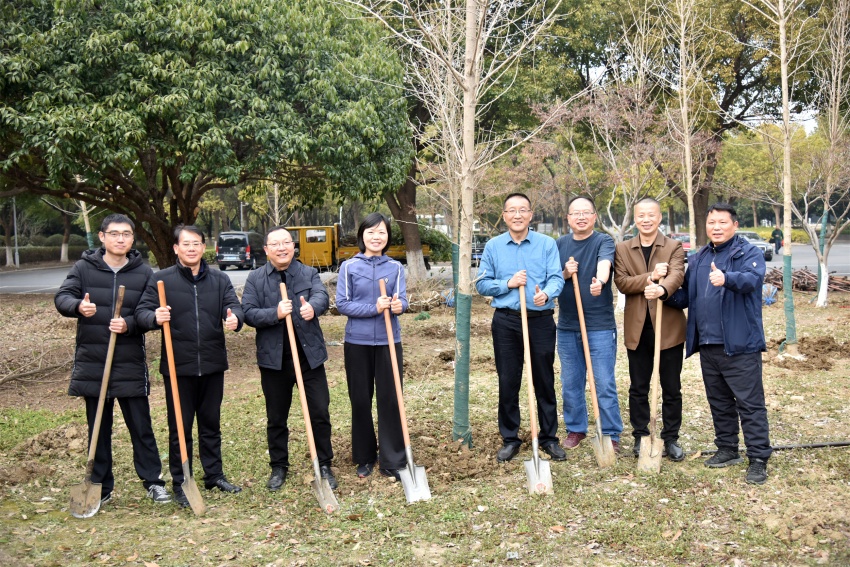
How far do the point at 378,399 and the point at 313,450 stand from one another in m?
0.66

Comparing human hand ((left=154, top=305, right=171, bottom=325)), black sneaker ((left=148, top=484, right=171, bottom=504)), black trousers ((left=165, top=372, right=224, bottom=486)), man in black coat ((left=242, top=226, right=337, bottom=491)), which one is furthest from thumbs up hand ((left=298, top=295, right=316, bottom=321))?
black sneaker ((left=148, top=484, right=171, bottom=504))

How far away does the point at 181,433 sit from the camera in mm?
4668

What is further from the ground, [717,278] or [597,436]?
[717,278]

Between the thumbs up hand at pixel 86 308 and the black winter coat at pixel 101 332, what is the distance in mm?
48

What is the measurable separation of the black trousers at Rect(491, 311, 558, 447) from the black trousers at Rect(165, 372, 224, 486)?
1885mm

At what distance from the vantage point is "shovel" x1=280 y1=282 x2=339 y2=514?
15.1ft

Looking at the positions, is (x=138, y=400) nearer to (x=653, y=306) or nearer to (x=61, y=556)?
(x=61, y=556)

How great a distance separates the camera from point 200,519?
4547mm

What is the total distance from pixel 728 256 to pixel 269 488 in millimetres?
3360

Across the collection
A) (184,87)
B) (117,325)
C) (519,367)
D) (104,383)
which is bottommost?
(519,367)

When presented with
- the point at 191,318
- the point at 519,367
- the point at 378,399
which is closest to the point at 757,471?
the point at 519,367

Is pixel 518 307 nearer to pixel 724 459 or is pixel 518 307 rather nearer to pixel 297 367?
pixel 297 367

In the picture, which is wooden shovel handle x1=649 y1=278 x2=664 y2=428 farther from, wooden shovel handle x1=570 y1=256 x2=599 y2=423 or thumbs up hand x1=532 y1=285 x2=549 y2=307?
thumbs up hand x1=532 y1=285 x2=549 y2=307

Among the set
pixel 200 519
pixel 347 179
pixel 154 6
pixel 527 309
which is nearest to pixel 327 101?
pixel 347 179
